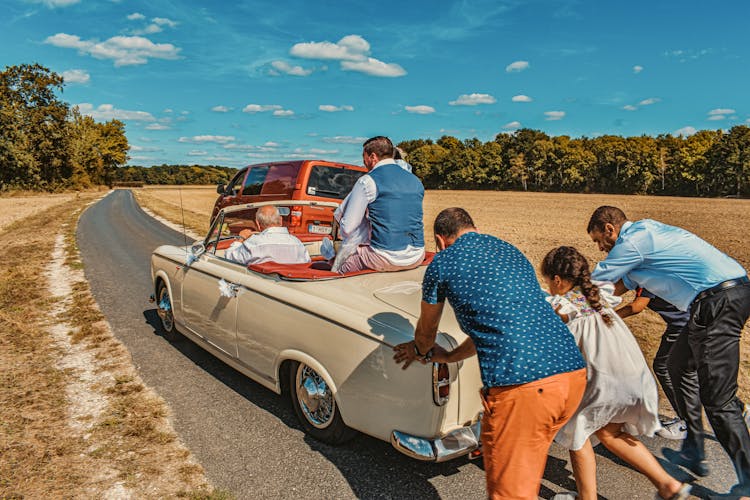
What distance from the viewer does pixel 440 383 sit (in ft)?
8.55

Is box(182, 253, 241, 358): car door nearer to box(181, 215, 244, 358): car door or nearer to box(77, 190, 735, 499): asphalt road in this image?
box(181, 215, 244, 358): car door

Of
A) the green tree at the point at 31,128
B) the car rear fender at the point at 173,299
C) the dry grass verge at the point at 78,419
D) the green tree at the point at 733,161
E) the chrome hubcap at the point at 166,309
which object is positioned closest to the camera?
the dry grass verge at the point at 78,419

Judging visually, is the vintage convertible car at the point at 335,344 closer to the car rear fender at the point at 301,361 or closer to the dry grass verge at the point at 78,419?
the car rear fender at the point at 301,361

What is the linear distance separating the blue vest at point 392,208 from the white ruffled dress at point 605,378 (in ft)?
5.14

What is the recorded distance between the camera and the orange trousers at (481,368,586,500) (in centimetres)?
208

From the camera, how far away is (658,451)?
3.46 metres

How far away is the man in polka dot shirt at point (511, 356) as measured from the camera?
208 centimetres

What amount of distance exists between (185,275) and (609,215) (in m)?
3.69

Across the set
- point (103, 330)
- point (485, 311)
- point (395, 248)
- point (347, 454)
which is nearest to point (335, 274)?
point (395, 248)

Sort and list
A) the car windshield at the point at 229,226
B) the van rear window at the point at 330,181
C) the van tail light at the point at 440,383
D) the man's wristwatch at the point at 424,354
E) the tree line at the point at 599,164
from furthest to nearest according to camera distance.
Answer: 1. the tree line at the point at 599,164
2. the van rear window at the point at 330,181
3. the car windshield at the point at 229,226
4. the van tail light at the point at 440,383
5. the man's wristwatch at the point at 424,354

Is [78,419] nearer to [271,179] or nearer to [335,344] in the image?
[335,344]

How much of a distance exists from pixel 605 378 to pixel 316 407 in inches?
72.0

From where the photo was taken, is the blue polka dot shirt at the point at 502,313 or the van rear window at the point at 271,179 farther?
the van rear window at the point at 271,179

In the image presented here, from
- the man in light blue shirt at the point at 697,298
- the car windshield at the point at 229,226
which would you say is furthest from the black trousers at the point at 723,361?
the car windshield at the point at 229,226
